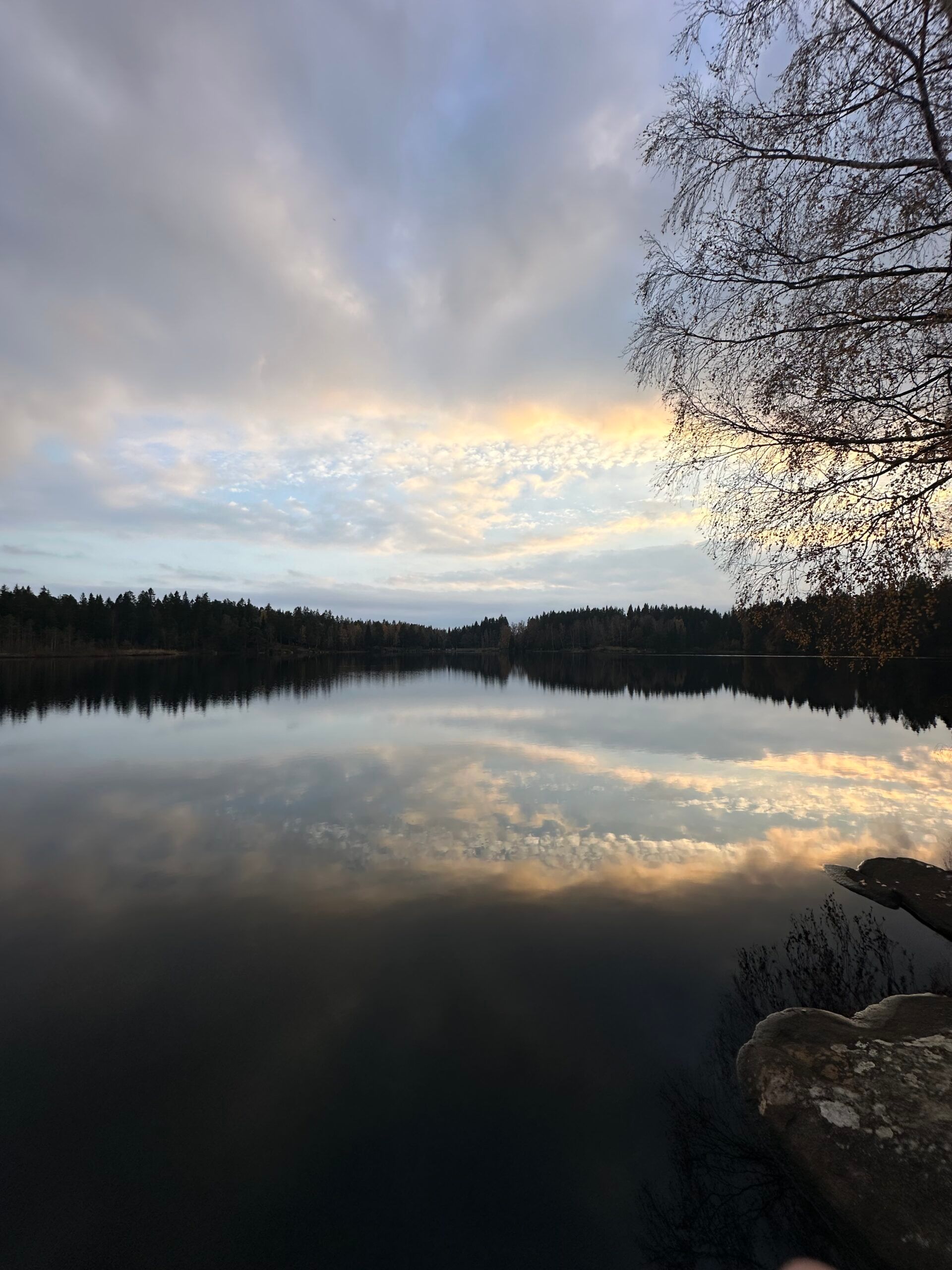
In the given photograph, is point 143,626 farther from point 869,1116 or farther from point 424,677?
point 869,1116

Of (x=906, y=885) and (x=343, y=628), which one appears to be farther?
(x=343, y=628)

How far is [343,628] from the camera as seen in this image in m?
190

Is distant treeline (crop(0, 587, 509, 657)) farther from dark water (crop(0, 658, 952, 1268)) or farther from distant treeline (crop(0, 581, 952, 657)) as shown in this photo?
dark water (crop(0, 658, 952, 1268))

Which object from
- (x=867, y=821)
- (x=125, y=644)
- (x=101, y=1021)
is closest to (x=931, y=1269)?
(x=101, y=1021)

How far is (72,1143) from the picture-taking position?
14.4 ft

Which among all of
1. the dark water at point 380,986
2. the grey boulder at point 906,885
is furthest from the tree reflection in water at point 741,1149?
the grey boulder at point 906,885

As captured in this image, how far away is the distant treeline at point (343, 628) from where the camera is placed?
248 inches

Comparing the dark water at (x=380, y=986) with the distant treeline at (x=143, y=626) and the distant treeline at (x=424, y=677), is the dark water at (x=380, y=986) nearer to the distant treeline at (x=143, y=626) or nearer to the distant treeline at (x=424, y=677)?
the distant treeline at (x=424, y=677)

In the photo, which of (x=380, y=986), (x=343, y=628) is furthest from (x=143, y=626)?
(x=380, y=986)

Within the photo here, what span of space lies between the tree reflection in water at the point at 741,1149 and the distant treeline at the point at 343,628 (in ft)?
13.8

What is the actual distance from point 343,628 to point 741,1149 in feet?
630

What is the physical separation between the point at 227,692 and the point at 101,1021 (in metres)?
39.7

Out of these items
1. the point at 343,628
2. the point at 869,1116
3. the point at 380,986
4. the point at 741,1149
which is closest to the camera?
the point at 869,1116

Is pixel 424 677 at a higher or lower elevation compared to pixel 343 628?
lower
